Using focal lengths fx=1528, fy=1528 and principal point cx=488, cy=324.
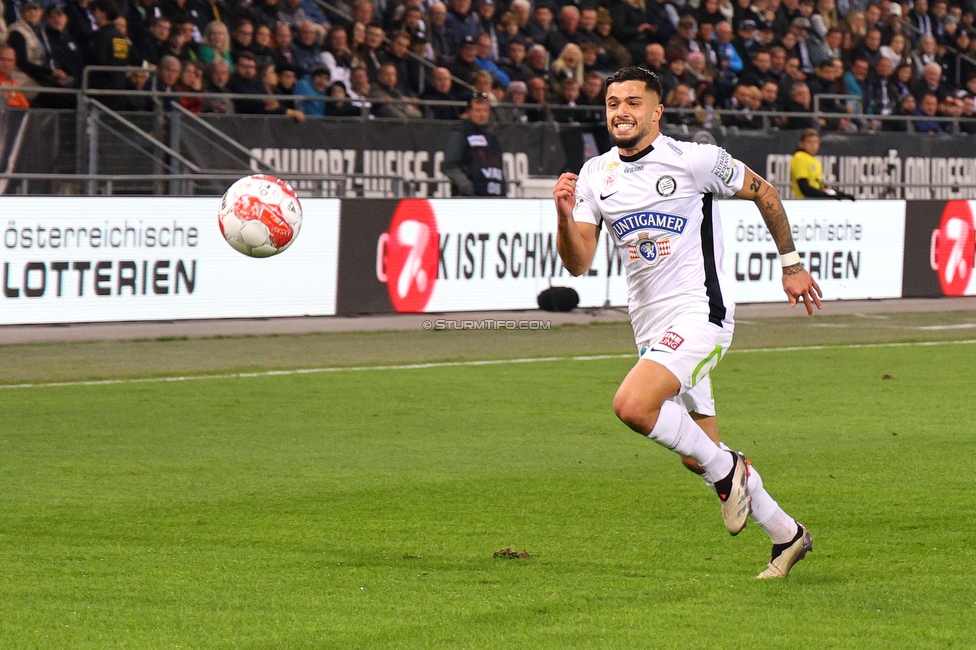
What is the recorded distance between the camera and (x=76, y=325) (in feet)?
49.0

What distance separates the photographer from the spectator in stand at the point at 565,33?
72.9 ft

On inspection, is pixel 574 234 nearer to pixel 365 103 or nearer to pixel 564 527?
pixel 564 527

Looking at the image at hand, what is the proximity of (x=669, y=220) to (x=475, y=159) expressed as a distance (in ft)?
36.8

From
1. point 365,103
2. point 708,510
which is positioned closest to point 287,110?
point 365,103

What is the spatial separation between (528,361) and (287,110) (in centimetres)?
586

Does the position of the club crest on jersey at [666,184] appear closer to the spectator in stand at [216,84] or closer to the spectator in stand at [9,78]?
the spectator in stand at [9,78]

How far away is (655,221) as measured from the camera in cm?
647

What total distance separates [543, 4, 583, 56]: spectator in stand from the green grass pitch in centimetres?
1077

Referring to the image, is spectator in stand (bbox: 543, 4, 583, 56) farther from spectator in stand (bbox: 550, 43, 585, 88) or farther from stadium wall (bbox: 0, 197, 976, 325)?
stadium wall (bbox: 0, 197, 976, 325)

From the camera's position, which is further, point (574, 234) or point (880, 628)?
point (574, 234)

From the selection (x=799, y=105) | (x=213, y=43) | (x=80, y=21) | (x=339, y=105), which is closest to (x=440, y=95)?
(x=339, y=105)

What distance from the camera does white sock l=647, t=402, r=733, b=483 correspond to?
19.5 feet

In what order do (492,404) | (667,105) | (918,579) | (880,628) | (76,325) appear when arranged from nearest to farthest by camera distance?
(880,628) → (918,579) → (492,404) → (76,325) → (667,105)

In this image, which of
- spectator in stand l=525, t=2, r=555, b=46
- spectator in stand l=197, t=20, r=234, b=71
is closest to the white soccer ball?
spectator in stand l=197, t=20, r=234, b=71
